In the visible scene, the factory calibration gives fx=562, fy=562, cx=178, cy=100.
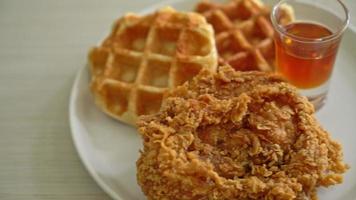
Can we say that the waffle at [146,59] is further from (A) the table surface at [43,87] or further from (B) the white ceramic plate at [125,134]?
(A) the table surface at [43,87]

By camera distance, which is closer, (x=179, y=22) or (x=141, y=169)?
(x=141, y=169)

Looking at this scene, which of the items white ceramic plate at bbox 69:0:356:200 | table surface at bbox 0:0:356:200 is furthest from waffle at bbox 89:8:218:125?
table surface at bbox 0:0:356:200

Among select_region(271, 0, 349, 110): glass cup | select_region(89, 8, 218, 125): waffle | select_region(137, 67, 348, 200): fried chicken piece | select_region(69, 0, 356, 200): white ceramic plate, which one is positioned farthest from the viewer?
select_region(89, 8, 218, 125): waffle

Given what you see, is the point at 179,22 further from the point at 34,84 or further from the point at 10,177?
the point at 10,177

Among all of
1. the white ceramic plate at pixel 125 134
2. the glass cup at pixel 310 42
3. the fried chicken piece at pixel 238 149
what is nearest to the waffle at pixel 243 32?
the glass cup at pixel 310 42

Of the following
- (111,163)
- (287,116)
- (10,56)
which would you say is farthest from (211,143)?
(10,56)

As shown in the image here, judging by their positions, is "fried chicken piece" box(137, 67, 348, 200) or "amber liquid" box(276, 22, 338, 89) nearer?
"fried chicken piece" box(137, 67, 348, 200)

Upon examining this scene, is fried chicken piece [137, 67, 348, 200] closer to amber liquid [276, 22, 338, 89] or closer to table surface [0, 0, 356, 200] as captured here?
amber liquid [276, 22, 338, 89]
